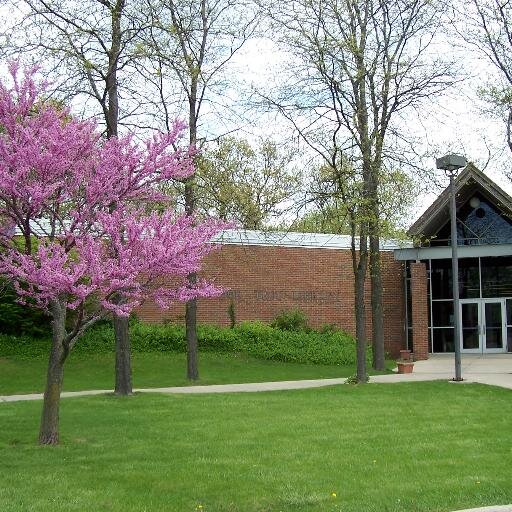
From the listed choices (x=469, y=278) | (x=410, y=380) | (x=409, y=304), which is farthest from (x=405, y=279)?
(x=410, y=380)

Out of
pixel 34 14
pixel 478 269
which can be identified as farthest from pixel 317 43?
pixel 478 269

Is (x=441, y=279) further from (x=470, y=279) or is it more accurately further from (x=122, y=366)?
(x=122, y=366)

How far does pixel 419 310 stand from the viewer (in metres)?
28.9

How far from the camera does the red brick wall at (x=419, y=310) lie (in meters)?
28.5

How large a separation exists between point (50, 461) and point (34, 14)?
877 centimetres

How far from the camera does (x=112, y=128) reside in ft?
50.4

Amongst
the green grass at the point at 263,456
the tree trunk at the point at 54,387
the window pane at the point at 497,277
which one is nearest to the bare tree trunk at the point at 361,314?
the green grass at the point at 263,456

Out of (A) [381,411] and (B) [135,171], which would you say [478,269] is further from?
(B) [135,171]

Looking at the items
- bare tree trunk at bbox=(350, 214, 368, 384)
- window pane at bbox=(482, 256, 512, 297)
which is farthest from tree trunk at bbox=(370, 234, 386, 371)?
window pane at bbox=(482, 256, 512, 297)

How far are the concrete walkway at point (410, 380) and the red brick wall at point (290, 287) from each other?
501 centimetres

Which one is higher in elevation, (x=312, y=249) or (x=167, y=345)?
(x=312, y=249)

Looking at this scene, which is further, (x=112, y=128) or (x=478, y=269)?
(x=478, y=269)

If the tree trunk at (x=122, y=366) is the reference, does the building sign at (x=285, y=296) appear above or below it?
above

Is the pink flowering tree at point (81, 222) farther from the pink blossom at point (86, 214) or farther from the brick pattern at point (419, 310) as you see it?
the brick pattern at point (419, 310)
